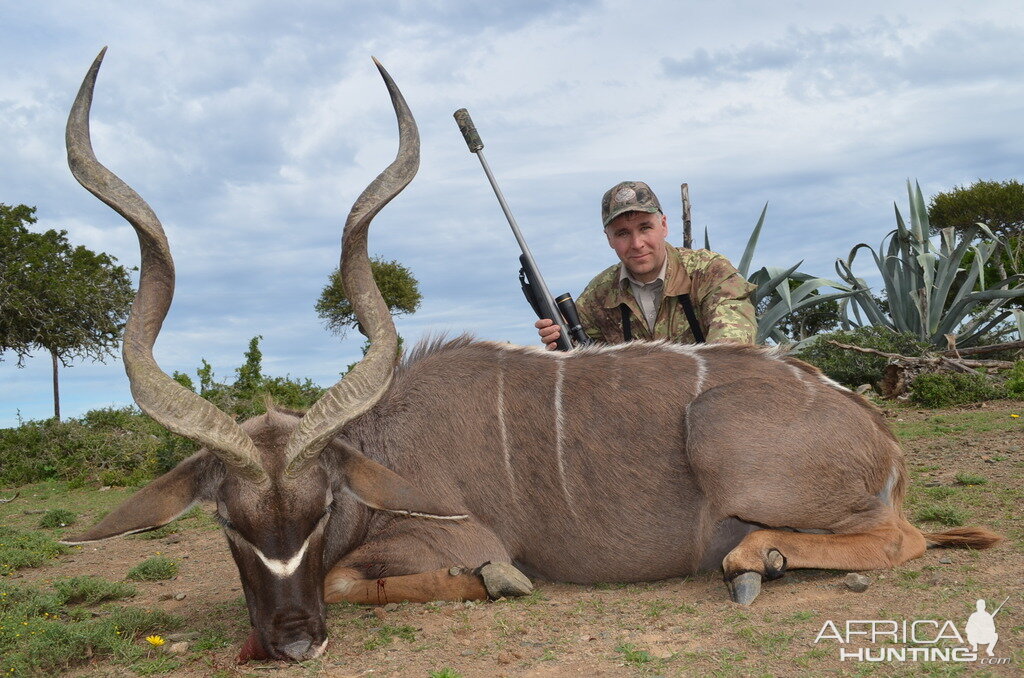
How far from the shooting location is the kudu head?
3756mm

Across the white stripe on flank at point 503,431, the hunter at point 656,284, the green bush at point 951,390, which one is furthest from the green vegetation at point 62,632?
the green bush at point 951,390

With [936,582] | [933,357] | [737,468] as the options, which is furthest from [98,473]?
[933,357]

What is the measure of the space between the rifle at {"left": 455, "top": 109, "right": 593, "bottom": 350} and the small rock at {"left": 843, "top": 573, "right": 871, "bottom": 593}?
9.18 feet

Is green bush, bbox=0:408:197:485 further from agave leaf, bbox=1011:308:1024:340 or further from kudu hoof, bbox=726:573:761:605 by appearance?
agave leaf, bbox=1011:308:1024:340

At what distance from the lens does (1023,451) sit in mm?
7418

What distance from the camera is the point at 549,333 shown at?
270 inches

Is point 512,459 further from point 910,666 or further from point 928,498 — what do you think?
point 928,498

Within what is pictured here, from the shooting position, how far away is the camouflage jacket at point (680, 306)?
20.7ft

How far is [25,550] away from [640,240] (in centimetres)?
537

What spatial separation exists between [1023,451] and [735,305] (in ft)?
10.2

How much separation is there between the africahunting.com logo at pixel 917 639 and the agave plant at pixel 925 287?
11.7 meters

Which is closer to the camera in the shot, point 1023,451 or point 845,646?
point 845,646

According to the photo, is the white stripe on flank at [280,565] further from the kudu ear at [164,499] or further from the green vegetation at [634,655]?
the green vegetation at [634,655]

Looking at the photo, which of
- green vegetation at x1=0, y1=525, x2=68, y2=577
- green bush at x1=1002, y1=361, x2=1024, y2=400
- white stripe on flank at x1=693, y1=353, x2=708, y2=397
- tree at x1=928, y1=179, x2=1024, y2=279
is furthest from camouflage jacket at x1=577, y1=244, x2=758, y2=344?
tree at x1=928, y1=179, x2=1024, y2=279
